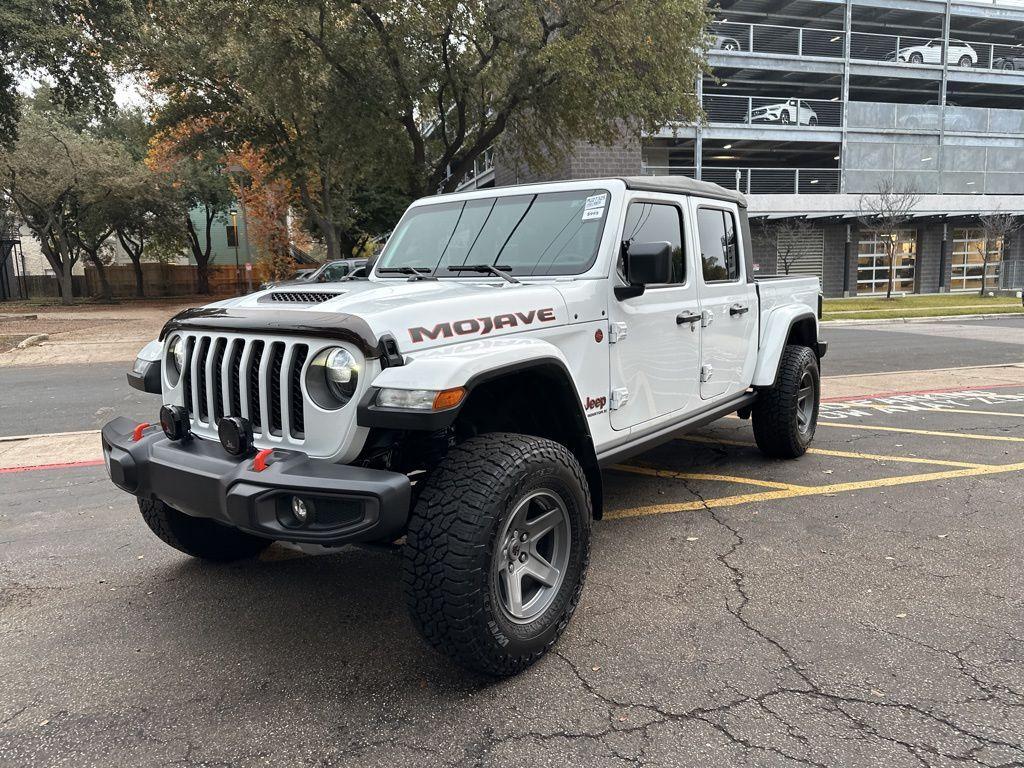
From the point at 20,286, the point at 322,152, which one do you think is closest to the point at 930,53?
the point at 322,152

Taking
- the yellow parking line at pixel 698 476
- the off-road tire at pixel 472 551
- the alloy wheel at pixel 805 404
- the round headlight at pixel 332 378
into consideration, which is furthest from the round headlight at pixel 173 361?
the alloy wheel at pixel 805 404

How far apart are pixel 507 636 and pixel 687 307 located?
7.88 ft

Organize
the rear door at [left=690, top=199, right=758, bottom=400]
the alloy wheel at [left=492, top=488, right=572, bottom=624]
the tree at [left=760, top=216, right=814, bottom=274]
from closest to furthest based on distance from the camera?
the alloy wheel at [left=492, top=488, right=572, bottom=624]
the rear door at [left=690, top=199, right=758, bottom=400]
the tree at [left=760, top=216, right=814, bottom=274]

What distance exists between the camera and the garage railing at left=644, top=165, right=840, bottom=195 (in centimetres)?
2952

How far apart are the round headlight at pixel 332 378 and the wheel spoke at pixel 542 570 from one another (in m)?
1.02

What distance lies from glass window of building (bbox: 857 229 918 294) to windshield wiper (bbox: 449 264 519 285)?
33.1m

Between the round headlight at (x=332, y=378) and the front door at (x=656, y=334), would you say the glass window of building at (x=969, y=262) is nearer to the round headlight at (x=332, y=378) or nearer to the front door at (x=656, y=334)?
the front door at (x=656, y=334)

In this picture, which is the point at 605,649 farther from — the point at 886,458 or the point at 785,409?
the point at 886,458

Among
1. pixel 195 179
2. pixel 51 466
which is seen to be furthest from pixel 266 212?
pixel 51 466

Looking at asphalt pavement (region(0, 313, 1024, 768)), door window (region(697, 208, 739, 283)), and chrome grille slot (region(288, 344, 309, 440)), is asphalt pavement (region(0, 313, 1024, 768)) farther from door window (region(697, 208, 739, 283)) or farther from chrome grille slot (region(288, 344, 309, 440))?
door window (region(697, 208, 739, 283))

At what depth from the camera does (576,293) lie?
3.55 m

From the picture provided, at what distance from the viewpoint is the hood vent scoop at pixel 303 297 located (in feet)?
10.6

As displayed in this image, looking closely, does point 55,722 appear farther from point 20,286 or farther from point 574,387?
point 20,286

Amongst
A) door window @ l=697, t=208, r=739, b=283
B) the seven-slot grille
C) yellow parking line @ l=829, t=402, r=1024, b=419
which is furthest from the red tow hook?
yellow parking line @ l=829, t=402, r=1024, b=419
